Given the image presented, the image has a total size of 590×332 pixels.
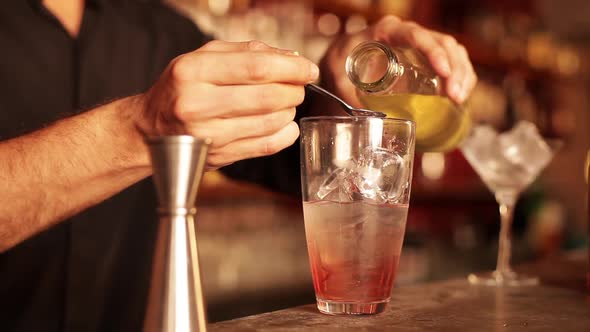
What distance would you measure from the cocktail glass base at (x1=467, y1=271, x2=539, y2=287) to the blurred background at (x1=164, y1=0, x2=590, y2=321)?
1.84 feet

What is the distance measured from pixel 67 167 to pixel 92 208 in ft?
2.07

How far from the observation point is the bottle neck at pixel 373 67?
1044 millimetres

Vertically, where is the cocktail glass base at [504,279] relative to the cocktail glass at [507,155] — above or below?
below

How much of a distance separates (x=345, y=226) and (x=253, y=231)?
2.35 meters

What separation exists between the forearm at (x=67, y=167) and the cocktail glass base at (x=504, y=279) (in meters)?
0.71

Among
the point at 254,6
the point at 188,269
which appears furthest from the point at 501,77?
the point at 188,269

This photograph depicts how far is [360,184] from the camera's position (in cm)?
89

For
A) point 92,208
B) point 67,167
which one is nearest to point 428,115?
point 67,167

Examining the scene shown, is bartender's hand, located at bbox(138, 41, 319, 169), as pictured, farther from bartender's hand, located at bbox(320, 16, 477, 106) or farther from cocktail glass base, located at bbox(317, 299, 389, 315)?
bartender's hand, located at bbox(320, 16, 477, 106)

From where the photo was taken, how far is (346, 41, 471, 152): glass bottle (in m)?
1.07

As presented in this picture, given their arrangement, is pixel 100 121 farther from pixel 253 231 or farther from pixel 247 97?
pixel 253 231

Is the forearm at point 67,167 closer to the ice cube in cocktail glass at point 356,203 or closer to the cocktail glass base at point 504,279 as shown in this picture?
the ice cube in cocktail glass at point 356,203

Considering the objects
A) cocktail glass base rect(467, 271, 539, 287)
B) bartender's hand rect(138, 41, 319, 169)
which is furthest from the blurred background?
bartender's hand rect(138, 41, 319, 169)

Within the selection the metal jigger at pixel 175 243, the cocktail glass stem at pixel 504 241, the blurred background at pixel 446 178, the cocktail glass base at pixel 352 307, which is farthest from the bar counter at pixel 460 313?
the blurred background at pixel 446 178
